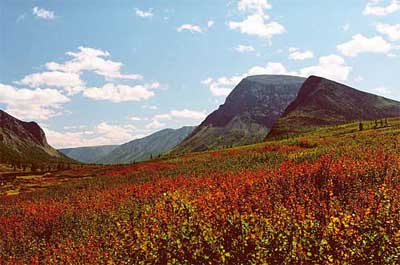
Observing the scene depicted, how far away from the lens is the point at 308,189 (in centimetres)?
1075

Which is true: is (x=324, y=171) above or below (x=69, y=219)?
above

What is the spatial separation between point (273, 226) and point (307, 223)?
0.66 metres

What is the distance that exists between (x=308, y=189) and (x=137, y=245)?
18.3ft

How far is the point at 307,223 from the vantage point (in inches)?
274

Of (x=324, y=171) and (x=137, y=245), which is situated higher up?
(x=324, y=171)

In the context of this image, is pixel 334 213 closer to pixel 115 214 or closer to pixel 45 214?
pixel 115 214

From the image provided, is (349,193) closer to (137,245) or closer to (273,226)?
(273,226)

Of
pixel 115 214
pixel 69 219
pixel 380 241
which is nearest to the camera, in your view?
pixel 380 241

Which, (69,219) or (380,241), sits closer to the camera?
(380,241)

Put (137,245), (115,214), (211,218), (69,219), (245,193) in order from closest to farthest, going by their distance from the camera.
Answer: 1. (137,245)
2. (211,218)
3. (245,193)
4. (115,214)
5. (69,219)

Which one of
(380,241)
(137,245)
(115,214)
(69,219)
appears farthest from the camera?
(69,219)

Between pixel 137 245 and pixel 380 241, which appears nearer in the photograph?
pixel 380 241

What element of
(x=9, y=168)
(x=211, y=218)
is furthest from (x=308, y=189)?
(x=9, y=168)

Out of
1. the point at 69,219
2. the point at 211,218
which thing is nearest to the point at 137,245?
the point at 211,218
